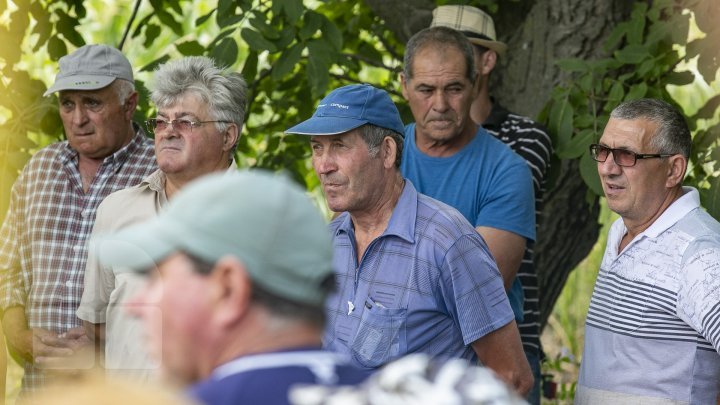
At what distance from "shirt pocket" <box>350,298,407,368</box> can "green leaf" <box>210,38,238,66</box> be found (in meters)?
1.77

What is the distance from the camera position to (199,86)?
12.7 feet

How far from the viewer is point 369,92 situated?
351cm

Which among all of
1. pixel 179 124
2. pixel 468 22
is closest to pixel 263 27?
pixel 468 22

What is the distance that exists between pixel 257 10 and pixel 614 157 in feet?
6.12

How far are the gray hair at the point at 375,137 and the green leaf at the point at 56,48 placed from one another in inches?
98.7

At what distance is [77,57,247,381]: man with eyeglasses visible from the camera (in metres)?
3.74

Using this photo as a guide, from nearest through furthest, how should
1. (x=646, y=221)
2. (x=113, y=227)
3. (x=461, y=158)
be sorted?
1. (x=646, y=221)
2. (x=113, y=227)
3. (x=461, y=158)

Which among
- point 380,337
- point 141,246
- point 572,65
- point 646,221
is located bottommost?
point 380,337

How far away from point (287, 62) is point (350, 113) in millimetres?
1563

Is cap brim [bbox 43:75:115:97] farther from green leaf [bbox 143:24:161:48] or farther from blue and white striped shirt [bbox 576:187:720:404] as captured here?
blue and white striped shirt [bbox 576:187:720:404]

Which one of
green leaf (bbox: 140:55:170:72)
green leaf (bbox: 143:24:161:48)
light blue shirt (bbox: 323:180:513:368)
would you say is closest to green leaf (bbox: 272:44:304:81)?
green leaf (bbox: 140:55:170:72)

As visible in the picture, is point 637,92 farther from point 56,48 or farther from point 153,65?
point 56,48

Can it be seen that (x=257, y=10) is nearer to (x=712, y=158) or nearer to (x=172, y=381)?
(x=712, y=158)

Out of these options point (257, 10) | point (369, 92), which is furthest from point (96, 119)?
point (369, 92)
